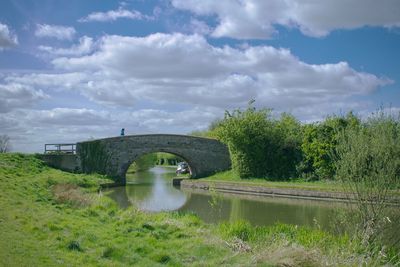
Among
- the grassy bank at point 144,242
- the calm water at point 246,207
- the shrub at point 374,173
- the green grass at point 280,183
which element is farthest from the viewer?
the green grass at point 280,183

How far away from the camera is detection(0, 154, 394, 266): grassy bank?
22.8 feet

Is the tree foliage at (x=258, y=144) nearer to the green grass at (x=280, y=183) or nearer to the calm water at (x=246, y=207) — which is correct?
the green grass at (x=280, y=183)

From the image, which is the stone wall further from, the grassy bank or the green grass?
the grassy bank

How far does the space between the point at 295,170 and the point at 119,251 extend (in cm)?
2450

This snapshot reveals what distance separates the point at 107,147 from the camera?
3300cm

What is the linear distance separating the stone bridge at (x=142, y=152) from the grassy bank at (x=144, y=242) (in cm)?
1991

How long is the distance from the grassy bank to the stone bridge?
1991cm

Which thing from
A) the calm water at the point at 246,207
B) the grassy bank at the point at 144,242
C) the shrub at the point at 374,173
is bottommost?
the calm water at the point at 246,207

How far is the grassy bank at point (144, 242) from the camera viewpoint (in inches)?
273

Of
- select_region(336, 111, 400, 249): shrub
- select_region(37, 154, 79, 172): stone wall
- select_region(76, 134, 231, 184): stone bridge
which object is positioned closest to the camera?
select_region(336, 111, 400, 249): shrub

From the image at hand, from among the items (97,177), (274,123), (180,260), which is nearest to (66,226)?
(180,260)

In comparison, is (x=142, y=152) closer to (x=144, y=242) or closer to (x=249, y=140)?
(x=249, y=140)

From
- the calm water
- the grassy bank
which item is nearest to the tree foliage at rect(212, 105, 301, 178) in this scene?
the calm water

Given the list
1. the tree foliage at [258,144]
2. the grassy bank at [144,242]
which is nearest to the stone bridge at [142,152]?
the tree foliage at [258,144]
